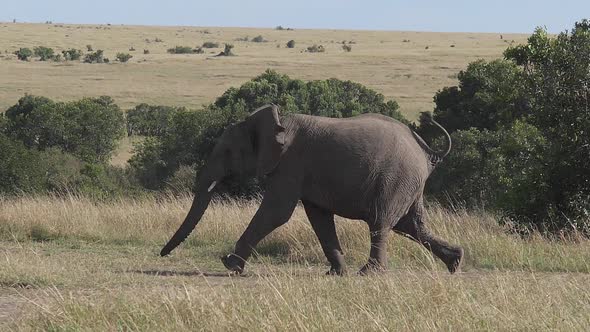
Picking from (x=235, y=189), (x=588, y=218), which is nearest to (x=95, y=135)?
(x=235, y=189)

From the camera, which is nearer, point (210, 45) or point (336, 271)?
point (336, 271)

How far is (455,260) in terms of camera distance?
1085cm

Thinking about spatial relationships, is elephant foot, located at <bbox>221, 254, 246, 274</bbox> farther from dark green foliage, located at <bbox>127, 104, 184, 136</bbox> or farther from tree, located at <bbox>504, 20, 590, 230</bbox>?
dark green foliage, located at <bbox>127, 104, 184, 136</bbox>

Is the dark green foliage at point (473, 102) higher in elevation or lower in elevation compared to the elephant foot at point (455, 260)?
lower

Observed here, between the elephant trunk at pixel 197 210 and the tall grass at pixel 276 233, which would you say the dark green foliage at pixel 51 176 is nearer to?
the tall grass at pixel 276 233

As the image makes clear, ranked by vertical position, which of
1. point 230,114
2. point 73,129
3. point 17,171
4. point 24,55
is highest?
point 17,171

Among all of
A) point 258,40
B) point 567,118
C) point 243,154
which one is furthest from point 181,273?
point 258,40

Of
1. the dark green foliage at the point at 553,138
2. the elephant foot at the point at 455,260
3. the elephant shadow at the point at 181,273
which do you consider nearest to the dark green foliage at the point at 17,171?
the elephant shadow at the point at 181,273

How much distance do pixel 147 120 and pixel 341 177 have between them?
4037 cm

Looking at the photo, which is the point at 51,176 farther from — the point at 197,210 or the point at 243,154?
the point at 243,154

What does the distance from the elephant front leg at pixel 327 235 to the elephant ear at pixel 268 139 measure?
634 millimetres

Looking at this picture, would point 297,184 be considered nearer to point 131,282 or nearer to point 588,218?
point 131,282

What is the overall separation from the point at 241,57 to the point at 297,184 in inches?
3471

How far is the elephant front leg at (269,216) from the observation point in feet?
35.0
